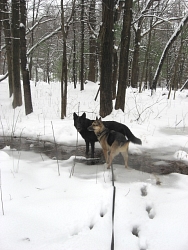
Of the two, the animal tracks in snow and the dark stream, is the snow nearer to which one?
the animal tracks in snow

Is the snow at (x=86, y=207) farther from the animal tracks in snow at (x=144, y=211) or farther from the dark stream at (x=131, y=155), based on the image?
the dark stream at (x=131, y=155)

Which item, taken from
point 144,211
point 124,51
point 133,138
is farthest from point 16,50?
point 144,211

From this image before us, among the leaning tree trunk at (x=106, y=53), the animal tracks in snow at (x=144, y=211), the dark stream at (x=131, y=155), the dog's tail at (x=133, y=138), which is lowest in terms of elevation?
the dark stream at (x=131, y=155)

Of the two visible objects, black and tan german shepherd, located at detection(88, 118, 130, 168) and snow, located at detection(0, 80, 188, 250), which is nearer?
snow, located at detection(0, 80, 188, 250)

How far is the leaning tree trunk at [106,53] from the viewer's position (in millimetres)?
7836

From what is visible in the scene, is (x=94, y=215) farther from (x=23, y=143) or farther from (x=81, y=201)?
(x=23, y=143)

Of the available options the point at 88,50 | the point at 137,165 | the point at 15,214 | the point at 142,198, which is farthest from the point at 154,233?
the point at 88,50

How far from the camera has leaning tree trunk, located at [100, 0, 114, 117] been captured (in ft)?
25.7

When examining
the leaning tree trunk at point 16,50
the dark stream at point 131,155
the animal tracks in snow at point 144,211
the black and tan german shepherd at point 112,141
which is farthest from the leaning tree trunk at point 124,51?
the animal tracks in snow at point 144,211

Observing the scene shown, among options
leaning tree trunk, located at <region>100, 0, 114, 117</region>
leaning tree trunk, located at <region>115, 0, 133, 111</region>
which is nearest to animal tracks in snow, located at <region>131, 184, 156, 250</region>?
leaning tree trunk, located at <region>100, 0, 114, 117</region>

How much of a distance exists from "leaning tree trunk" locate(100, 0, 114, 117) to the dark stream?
2933mm

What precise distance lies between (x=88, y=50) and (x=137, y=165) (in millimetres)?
17181

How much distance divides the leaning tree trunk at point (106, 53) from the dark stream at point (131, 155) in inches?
115

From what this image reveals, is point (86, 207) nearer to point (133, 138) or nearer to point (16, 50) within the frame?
point (133, 138)
